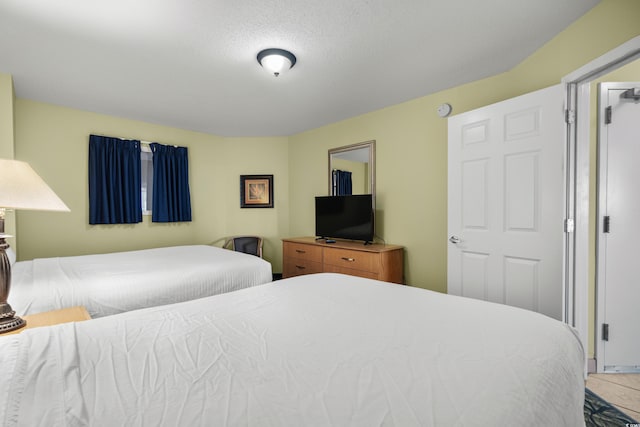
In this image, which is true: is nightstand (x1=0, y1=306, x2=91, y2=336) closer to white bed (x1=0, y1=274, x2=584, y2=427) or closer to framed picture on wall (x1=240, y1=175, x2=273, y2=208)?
white bed (x1=0, y1=274, x2=584, y2=427)

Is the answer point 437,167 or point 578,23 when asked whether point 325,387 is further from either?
point 437,167

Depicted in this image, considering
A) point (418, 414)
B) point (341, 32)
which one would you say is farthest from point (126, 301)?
point (341, 32)

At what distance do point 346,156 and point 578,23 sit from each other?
266 centimetres

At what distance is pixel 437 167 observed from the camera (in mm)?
3207

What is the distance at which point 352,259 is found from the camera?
3.46 metres

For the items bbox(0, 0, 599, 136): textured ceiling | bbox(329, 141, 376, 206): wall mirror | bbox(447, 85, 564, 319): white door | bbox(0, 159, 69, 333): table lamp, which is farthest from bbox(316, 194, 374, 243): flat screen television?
bbox(0, 159, 69, 333): table lamp

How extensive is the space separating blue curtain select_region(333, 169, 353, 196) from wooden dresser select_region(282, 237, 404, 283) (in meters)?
0.71

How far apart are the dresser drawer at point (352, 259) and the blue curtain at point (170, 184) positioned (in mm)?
2344

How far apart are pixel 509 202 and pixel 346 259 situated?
179 centimetres

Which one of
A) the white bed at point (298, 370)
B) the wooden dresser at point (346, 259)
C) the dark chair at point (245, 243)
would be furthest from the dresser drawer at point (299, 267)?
the white bed at point (298, 370)

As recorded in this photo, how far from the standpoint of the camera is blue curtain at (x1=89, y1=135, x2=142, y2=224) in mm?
3711

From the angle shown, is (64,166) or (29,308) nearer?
(29,308)

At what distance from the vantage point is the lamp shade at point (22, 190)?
1.19 metres

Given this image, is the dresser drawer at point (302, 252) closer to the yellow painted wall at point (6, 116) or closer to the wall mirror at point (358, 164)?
the wall mirror at point (358, 164)
